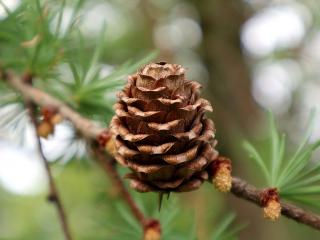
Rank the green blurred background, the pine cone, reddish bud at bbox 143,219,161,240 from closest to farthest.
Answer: the pine cone
reddish bud at bbox 143,219,161,240
the green blurred background

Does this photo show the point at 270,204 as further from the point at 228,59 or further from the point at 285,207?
the point at 228,59

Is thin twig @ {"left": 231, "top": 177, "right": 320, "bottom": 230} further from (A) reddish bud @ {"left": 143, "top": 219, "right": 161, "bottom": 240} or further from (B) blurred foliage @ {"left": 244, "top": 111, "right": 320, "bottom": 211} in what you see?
(A) reddish bud @ {"left": 143, "top": 219, "right": 161, "bottom": 240}

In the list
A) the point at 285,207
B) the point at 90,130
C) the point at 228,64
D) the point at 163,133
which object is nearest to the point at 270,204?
the point at 285,207

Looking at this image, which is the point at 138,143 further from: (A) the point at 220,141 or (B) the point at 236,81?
(B) the point at 236,81

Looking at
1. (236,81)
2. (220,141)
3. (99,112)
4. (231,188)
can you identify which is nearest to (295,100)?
(236,81)

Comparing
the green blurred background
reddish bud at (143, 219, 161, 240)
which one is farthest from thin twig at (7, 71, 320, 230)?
the green blurred background
